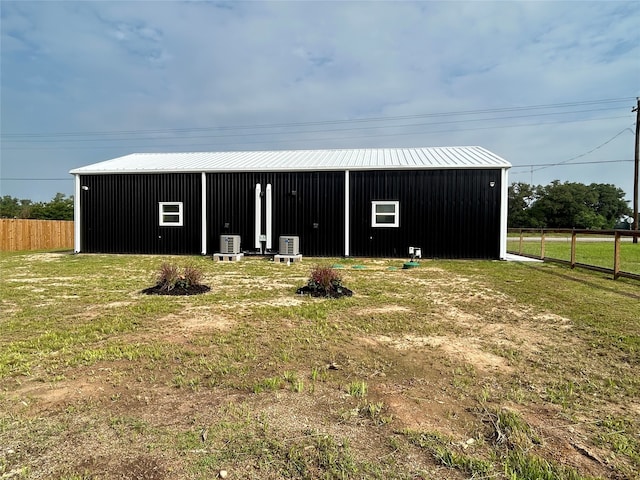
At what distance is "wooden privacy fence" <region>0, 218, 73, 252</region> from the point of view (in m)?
18.4

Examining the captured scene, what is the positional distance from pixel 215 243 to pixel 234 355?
1109 centimetres

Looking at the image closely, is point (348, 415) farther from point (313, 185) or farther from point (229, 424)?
point (313, 185)

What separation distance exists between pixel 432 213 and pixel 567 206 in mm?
44444

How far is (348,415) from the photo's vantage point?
249 cm

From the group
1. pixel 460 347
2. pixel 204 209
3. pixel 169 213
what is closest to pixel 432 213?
pixel 204 209

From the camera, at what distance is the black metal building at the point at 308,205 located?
12.9 metres

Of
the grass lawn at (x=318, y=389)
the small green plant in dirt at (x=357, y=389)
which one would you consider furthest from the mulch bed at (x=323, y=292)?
the small green plant in dirt at (x=357, y=389)

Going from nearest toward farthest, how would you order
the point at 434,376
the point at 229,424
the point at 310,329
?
the point at 229,424
the point at 434,376
the point at 310,329

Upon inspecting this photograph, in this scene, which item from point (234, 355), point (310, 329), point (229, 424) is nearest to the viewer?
point (229, 424)

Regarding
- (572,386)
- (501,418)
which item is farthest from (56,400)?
(572,386)

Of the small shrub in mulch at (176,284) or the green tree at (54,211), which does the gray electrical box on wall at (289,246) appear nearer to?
the small shrub in mulch at (176,284)

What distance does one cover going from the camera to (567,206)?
156 ft

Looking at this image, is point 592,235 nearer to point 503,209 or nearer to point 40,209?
point 503,209

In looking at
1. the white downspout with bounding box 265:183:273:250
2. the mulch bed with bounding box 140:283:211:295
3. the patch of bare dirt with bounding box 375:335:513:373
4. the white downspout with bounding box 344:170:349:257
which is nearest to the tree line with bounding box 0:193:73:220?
the white downspout with bounding box 265:183:273:250
